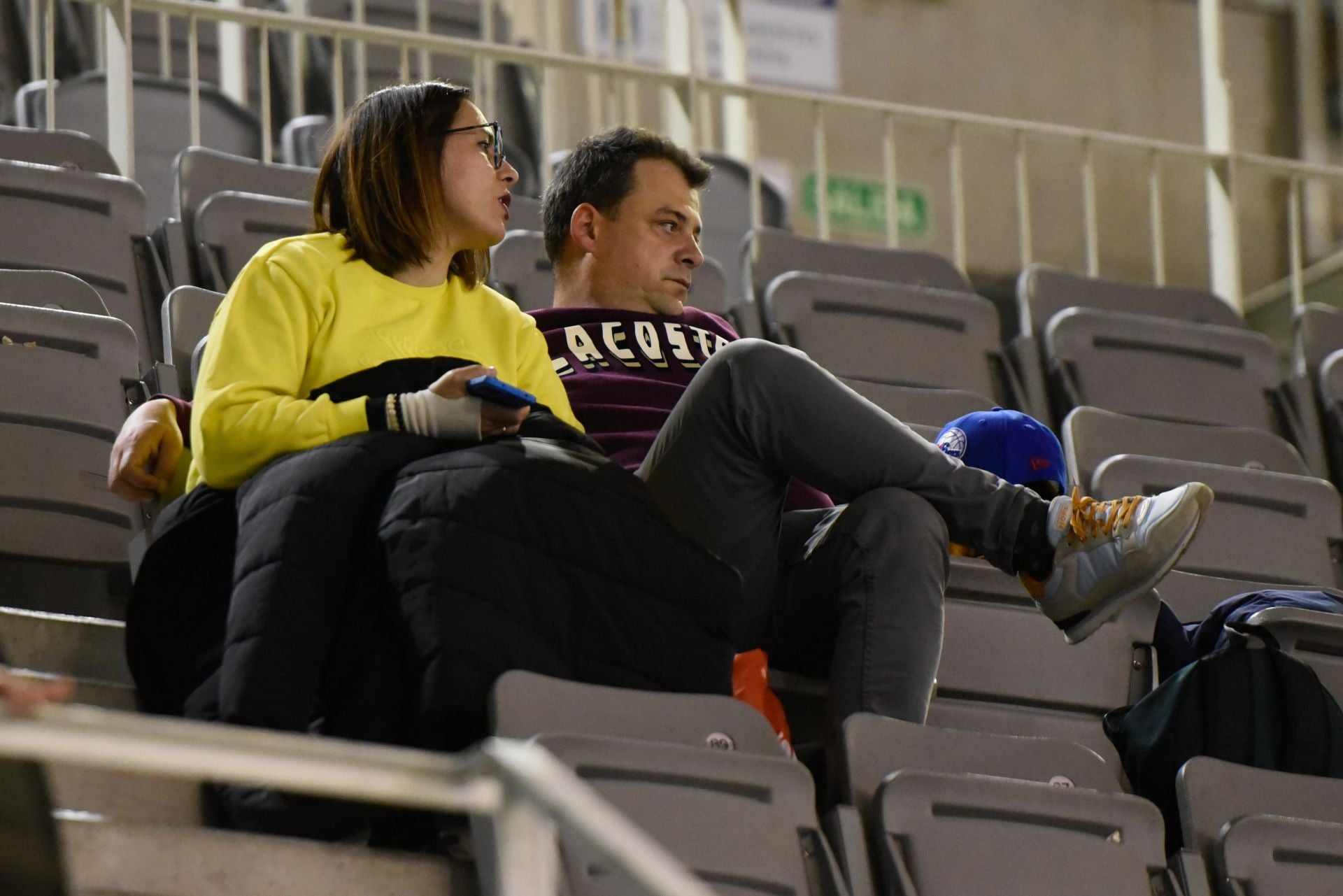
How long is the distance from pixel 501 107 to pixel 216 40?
765 millimetres

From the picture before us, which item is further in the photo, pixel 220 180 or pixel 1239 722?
pixel 220 180

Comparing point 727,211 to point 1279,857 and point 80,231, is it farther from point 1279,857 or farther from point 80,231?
point 1279,857

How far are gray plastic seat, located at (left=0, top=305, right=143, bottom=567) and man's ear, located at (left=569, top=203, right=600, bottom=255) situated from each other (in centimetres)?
62

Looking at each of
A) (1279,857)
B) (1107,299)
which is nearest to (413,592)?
(1279,857)

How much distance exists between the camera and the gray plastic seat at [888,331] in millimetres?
3537

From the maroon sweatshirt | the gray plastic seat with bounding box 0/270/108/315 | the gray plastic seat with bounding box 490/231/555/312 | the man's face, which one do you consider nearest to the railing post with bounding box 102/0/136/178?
the gray plastic seat with bounding box 490/231/555/312

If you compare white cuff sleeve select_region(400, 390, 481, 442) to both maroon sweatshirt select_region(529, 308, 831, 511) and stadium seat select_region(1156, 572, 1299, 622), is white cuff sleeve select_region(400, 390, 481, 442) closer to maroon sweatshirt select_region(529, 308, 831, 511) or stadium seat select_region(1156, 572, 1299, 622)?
maroon sweatshirt select_region(529, 308, 831, 511)

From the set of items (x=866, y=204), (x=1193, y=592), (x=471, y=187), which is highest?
(x=471, y=187)

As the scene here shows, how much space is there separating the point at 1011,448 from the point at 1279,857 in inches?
22.3

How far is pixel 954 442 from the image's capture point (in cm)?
254

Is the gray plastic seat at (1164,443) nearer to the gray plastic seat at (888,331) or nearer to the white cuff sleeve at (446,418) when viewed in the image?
the gray plastic seat at (888,331)

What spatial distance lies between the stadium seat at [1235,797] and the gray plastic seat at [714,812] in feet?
1.62

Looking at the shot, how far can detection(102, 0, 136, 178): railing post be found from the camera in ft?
12.7

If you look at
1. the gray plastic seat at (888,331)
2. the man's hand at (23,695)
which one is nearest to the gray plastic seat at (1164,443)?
the gray plastic seat at (888,331)
